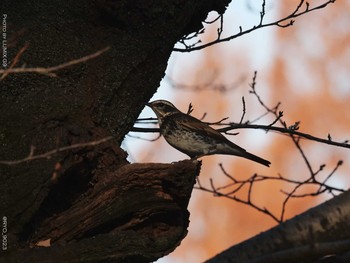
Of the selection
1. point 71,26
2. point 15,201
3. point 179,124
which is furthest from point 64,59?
point 179,124

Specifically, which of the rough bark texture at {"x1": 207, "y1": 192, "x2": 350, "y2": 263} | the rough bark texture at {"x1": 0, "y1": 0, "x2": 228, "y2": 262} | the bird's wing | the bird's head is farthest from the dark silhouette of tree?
the bird's head

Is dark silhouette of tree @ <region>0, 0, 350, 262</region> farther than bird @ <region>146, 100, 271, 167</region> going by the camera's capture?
No

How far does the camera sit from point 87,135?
12.6 ft

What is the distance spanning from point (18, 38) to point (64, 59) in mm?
302

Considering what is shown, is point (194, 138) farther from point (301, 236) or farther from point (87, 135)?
point (301, 236)

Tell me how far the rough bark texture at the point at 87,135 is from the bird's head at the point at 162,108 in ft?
8.87

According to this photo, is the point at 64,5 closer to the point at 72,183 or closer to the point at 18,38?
the point at 18,38

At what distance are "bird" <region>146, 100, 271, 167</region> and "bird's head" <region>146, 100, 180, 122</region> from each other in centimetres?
6

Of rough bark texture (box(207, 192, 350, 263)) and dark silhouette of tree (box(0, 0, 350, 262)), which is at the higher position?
dark silhouette of tree (box(0, 0, 350, 262))

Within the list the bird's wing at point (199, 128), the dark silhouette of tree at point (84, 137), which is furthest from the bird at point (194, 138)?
the dark silhouette of tree at point (84, 137)

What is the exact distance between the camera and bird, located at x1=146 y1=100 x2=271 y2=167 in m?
6.87

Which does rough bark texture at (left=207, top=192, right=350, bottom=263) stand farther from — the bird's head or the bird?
the bird's head

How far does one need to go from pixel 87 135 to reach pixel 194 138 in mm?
3148

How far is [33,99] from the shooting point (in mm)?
3781
